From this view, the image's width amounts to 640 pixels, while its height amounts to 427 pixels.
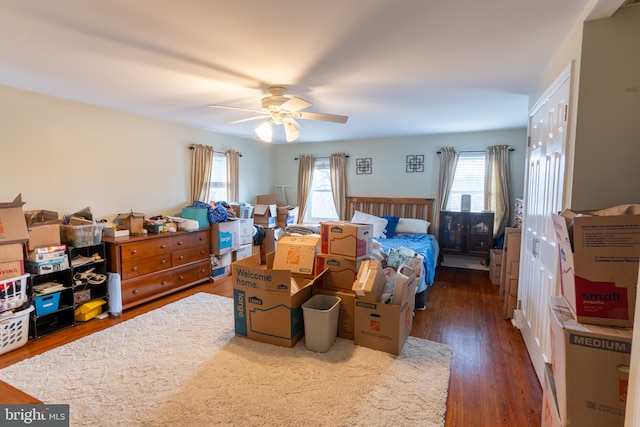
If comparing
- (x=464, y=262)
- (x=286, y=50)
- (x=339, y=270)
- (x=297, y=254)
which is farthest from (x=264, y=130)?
(x=464, y=262)

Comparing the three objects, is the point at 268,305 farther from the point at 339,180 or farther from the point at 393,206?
the point at 339,180

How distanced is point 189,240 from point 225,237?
57cm

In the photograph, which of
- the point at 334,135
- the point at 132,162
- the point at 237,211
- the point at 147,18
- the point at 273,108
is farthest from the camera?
the point at 334,135

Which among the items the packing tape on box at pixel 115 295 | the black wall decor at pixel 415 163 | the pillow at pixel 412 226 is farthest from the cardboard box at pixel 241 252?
the black wall decor at pixel 415 163

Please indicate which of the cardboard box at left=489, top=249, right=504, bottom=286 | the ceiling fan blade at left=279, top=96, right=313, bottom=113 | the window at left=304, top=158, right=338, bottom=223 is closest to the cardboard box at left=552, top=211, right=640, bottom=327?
the ceiling fan blade at left=279, top=96, right=313, bottom=113

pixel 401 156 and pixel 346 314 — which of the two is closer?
pixel 346 314

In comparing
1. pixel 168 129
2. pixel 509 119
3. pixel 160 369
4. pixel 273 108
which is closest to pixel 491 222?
pixel 509 119

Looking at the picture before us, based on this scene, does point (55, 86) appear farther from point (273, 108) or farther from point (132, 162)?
point (273, 108)

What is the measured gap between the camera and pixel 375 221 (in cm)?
524

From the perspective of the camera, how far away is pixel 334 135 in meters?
5.36

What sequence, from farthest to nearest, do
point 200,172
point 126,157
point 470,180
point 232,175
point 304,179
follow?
1. point 304,179
2. point 232,175
3. point 470,180
4. point 200,172
5. point 126,157

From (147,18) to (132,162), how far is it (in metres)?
2.69

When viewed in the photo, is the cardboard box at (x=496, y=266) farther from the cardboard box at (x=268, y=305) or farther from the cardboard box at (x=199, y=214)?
the cardboard box at (x=199, y=214)

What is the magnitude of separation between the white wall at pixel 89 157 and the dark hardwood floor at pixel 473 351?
1.37m
